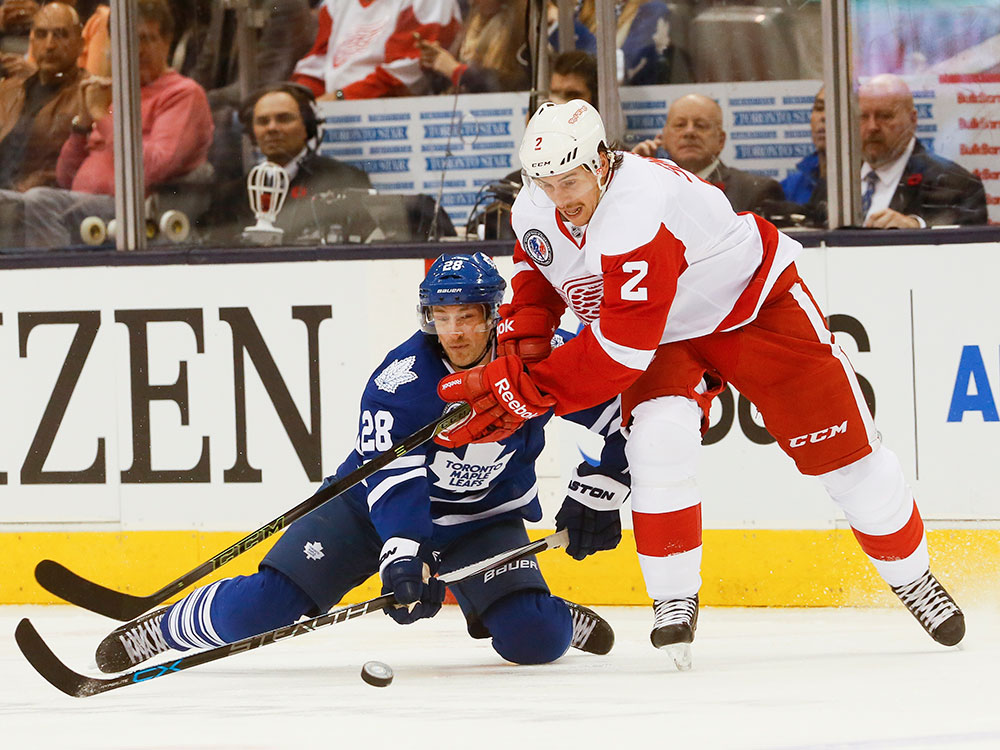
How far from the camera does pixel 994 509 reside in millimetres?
3668

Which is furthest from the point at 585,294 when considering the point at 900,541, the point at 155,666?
the point at 155,666

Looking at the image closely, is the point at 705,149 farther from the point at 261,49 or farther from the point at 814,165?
the point at 261,49

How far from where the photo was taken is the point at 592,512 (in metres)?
2.90

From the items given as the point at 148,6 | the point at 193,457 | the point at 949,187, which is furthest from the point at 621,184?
the point at 148,6

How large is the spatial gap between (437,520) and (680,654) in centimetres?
58

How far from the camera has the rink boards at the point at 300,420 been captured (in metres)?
3.69

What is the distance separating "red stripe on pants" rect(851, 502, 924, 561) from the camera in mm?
2953

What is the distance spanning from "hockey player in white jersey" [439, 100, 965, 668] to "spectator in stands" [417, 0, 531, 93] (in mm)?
1272

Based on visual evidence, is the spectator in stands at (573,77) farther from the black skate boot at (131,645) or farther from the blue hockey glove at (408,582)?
the black skate boot at (131,645)

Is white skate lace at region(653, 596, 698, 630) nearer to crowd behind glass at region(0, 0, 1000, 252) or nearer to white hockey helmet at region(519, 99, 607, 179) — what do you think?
white hockey helmet at region(519, 99, 607, 179)

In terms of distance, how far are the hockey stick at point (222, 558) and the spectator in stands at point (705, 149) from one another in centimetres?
142

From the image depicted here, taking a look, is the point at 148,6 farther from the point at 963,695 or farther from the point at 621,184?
the point at 963,695

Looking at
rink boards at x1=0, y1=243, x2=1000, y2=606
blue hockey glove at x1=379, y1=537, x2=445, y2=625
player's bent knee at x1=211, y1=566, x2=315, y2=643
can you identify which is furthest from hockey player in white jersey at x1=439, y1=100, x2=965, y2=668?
rink boards at x1=0, y1=243, x2=1000, y2=606

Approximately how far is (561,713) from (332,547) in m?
0.79
